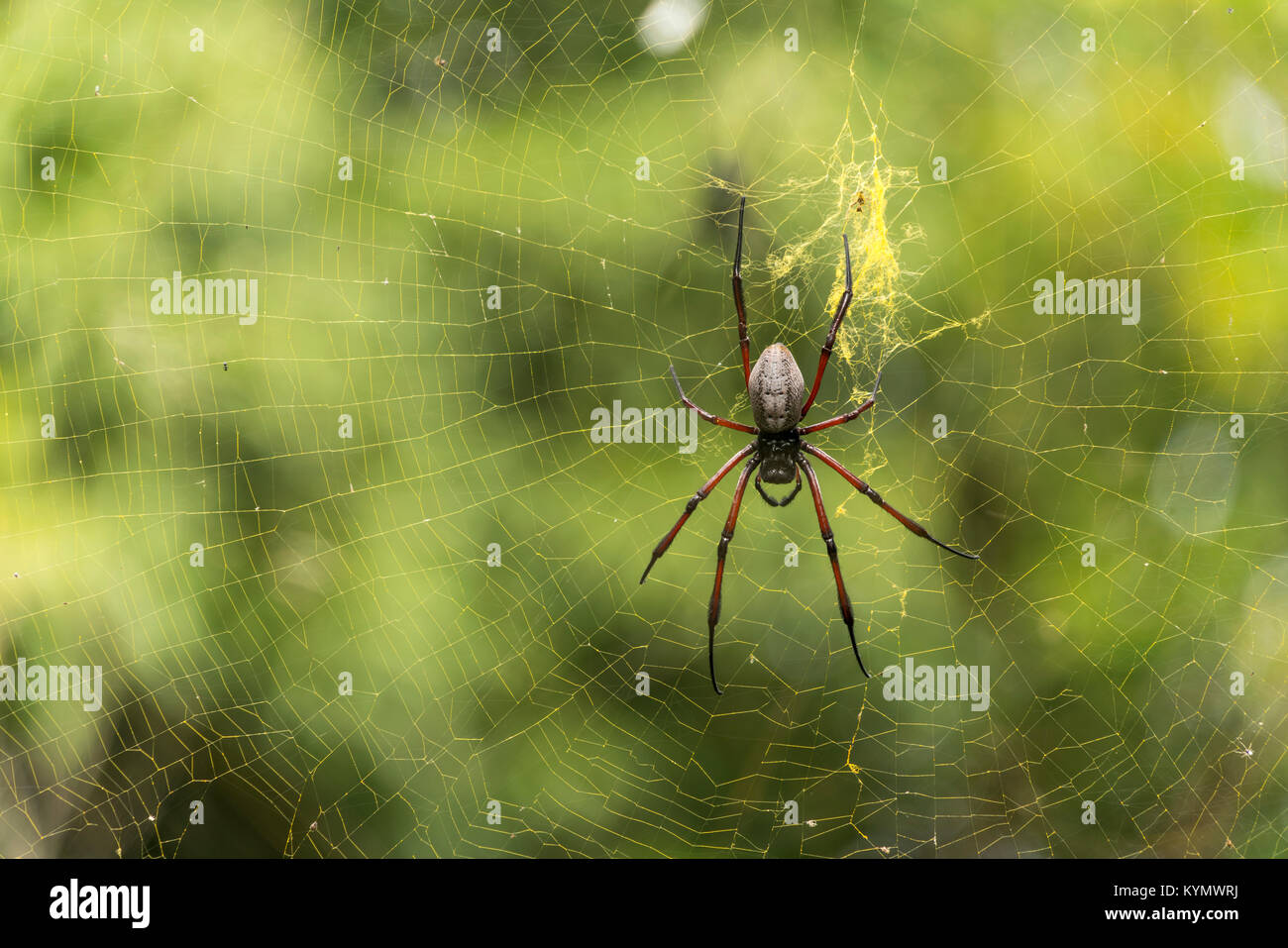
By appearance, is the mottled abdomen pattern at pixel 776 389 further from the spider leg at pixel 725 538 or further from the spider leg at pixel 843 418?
the spider leg at pixel 725 538

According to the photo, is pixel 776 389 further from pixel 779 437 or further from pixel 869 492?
pixel 869 492

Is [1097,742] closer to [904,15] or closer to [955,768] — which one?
[955,768]

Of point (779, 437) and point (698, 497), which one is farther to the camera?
point (779, 437)

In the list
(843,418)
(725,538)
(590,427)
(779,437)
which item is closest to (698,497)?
(725,538)

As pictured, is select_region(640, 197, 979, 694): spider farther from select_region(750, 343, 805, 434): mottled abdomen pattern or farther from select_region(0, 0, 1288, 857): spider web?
select_region(0, 0, 1288, 857): spider web

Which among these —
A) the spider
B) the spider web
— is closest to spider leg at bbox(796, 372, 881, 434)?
the spider

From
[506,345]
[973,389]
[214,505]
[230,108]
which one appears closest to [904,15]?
[973,389]
